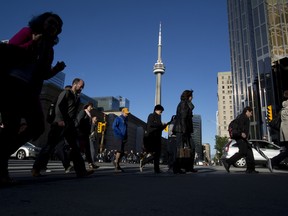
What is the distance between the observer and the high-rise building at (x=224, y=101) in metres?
132

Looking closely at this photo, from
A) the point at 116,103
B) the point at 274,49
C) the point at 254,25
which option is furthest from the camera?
the point at 116,103

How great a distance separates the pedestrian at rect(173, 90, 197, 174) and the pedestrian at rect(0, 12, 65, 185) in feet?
12.9

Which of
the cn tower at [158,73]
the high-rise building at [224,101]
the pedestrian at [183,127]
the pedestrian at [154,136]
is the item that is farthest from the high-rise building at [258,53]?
the high-rise building at [224,101]

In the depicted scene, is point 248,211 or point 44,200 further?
point 44,200

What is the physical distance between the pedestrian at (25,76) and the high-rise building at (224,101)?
13254 cm

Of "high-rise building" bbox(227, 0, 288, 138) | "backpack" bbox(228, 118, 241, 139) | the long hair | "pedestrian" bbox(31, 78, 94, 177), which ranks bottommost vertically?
"pedestrian" bbox(31, 78, 94, 177)

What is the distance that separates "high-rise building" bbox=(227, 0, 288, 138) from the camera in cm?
4200

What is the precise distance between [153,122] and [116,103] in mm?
166308

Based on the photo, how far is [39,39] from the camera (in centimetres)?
308

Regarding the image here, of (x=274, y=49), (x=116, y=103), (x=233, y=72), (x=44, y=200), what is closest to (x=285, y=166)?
(x=44, y=200)

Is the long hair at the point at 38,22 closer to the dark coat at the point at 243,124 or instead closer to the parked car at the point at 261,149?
the dark coat at the point at 243,124

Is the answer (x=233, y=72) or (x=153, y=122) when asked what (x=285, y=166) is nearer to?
(x=153, y=122)

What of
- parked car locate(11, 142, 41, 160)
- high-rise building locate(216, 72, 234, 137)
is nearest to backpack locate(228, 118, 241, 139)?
parked car locate(11, 142, 41, 160)

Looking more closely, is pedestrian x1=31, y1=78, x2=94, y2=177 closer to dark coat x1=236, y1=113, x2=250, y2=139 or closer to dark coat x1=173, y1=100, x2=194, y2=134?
dark coat x1=173, y1=100, x2=194, y2=134
